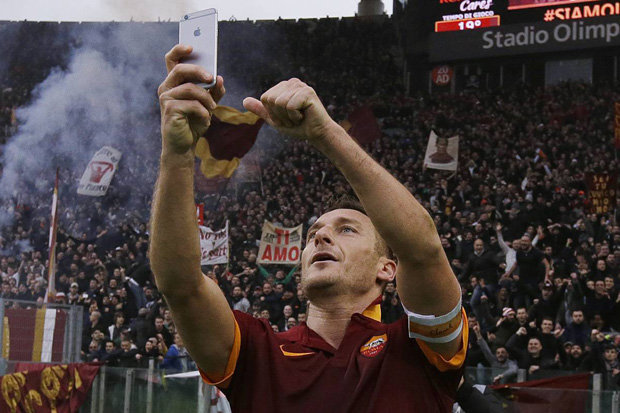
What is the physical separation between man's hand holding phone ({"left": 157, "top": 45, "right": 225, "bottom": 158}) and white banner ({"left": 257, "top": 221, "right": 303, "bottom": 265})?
10.9m

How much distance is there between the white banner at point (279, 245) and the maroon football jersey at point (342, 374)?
1038 cm

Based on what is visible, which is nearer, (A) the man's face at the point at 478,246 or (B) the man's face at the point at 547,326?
(B) the man's face at the point at 547,326

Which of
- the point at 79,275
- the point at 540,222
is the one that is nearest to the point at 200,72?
the point at 540,222

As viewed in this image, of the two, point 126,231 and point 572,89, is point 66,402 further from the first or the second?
point 572,89

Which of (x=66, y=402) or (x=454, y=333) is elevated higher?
(x=454, y=333)

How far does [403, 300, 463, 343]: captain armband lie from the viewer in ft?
8.30

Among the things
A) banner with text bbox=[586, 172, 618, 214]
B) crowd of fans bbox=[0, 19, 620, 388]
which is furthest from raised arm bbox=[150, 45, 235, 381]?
banner with text bbox=[586, 172, 618, 214]

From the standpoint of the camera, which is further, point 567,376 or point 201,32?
point 567,376

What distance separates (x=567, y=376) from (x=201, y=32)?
19.2 feet

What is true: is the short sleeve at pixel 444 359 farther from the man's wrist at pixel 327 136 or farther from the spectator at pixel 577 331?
the spectator at pixel 577 331

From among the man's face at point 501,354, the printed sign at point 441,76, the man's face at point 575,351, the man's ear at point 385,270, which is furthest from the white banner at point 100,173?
the man's ear at point 385,270

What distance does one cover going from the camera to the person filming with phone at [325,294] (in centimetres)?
234

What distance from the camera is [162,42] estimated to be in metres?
29.0

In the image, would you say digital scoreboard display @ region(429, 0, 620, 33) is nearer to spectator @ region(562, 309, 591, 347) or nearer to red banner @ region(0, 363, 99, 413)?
spectator @ region(562, 309, 591, 347)
